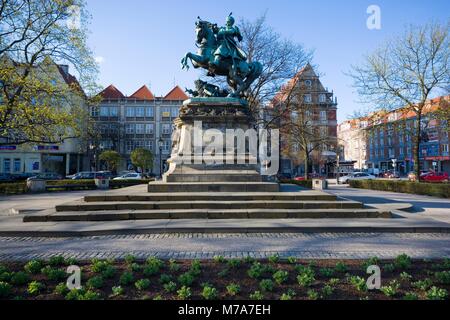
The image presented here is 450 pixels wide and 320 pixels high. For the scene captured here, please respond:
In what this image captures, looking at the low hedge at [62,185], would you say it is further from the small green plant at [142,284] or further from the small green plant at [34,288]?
the small green plant at [142,284]

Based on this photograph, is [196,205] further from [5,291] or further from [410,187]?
[410,187]

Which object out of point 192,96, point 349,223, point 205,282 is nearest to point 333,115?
point 192,96

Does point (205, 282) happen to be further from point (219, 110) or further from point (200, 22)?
point (200, 22)

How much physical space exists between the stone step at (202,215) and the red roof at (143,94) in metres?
57.5

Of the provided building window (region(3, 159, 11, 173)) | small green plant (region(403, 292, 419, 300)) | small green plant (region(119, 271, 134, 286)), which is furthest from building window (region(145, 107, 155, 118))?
small green plant (region(403, 292, 419, 300))

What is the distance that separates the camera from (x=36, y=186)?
23.3 meters

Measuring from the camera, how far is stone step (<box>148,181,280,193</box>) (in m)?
11.4

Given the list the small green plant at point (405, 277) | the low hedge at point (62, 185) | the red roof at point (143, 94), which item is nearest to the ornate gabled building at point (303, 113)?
the low hedge at point (62, 185)

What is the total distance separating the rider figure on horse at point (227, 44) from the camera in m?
13.6

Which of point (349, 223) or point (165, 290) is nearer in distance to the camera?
point (165, 290)

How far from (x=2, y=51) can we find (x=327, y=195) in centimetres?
2069

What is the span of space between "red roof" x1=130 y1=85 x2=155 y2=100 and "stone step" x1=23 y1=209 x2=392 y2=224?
57543mm

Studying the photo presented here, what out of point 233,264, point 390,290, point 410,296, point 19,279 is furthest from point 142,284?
point 410,296

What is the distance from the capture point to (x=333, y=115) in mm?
57281
